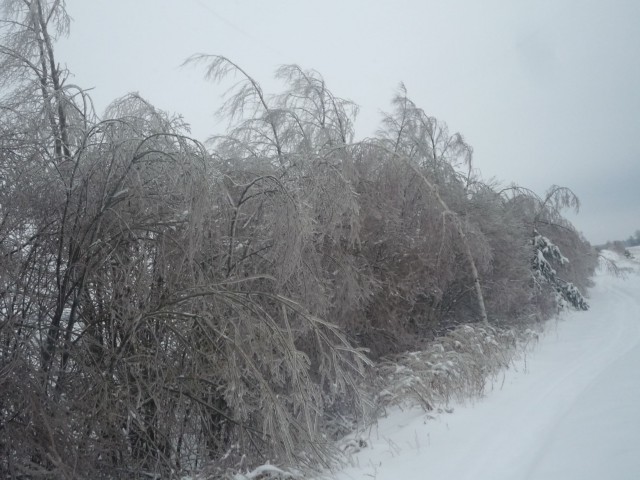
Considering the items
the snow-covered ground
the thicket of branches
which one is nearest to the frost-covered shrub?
the snow-covered ground

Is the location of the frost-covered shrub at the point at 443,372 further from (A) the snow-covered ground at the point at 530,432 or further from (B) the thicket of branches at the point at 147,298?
(B) the thicket of branches at the point at 147,298

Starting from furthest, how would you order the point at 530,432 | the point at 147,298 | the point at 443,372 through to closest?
1. the point at 443,372
2. the point at 530,432
3. the point at 147,298

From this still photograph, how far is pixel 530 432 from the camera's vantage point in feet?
16.3

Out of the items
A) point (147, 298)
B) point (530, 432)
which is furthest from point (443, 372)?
point (147, 298)

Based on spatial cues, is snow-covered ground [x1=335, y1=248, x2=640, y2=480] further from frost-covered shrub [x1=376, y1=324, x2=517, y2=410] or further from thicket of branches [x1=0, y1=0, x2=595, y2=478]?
thicket of branches [x1=0, y1=0, x2=595, y2=478]

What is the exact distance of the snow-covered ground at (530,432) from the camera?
159 inches

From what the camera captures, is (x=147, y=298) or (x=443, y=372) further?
(x=443, y=372)

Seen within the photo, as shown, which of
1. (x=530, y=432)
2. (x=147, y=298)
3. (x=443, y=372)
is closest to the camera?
(x=147, y=298)

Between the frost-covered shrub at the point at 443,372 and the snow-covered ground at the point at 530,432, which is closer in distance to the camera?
the snow-covered ground at the point at 530,432

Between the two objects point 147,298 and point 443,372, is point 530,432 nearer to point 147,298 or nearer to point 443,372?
point 443,372

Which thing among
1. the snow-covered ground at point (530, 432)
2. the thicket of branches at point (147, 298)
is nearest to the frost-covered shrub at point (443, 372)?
the snow-covered ground at point (530, 432)

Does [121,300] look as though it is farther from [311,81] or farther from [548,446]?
[311,81]

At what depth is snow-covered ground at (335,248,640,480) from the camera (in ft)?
13.2

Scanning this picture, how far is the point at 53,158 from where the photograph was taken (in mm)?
4559
